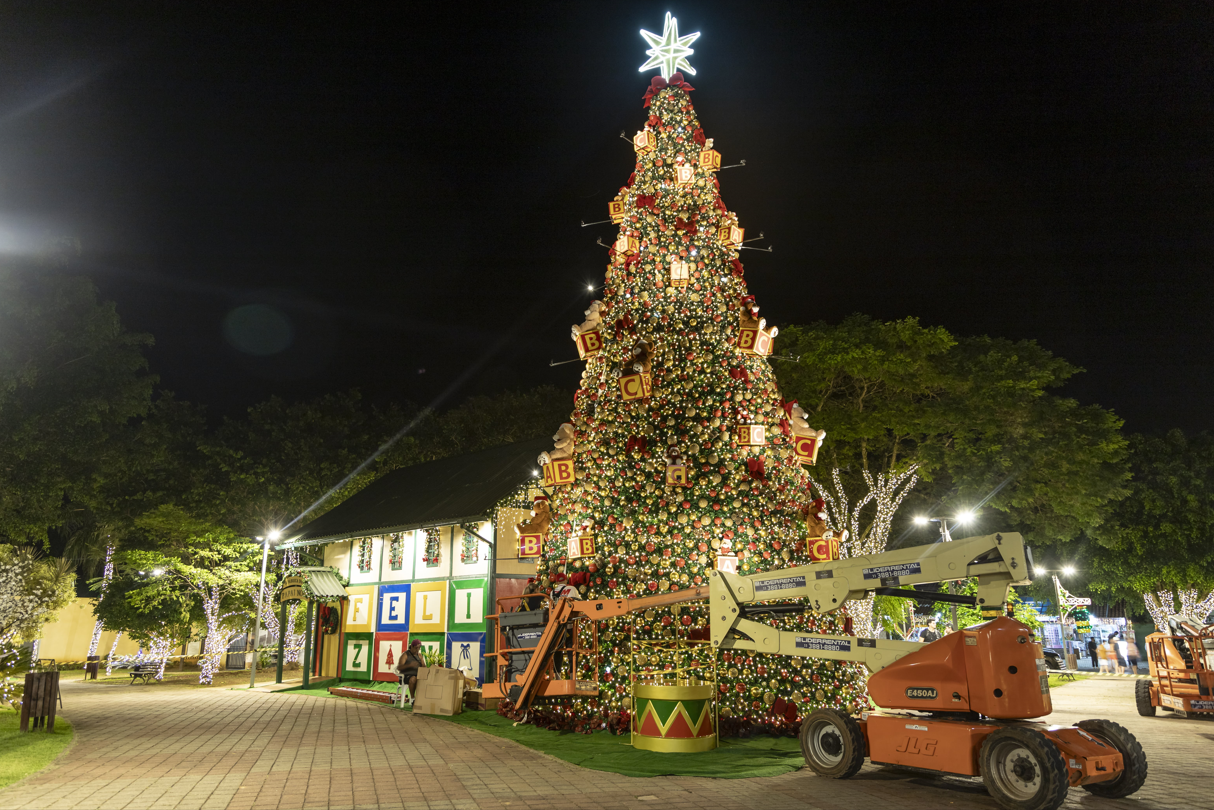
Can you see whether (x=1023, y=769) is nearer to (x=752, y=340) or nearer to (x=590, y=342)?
(x=752, y=340)

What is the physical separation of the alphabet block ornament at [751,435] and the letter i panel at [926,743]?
511 centimetres

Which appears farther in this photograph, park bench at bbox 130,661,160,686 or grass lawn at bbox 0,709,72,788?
park bench at bbox 130,661,160,686

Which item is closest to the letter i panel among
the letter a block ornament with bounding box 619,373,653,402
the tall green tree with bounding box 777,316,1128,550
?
the letter a block ornament with bounding box 619,373,653,402

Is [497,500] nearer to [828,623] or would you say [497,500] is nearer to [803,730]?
[828,623]

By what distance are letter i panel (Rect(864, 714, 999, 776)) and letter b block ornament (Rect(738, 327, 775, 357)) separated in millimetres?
6847

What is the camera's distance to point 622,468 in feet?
41.8

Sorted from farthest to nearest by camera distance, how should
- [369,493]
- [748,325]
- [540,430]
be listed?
1. [540,430]
2. [369,493]
3. [748,325]

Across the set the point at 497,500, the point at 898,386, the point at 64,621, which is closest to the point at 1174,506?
the point at 898,386

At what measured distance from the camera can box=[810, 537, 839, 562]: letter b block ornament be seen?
12.3 metres

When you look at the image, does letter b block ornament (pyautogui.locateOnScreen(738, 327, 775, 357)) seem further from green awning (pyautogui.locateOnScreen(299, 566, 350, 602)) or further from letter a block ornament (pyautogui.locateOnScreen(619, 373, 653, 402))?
green awning (pyautogui.locateOnScreen(299, 566, 350, 602))

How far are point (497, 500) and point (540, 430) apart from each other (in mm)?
19836

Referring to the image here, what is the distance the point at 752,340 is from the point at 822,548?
3.86 metres

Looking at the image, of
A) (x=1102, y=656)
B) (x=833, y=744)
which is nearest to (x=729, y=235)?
(x=833, y=744)

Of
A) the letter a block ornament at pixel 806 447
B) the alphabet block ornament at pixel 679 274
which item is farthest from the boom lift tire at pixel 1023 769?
the alphabet block ornament at pixel 679 274
